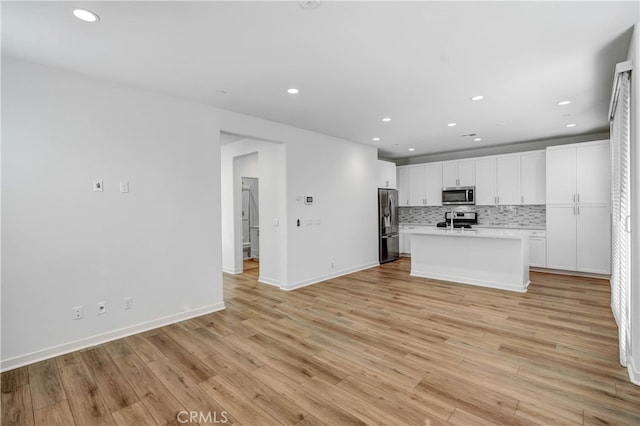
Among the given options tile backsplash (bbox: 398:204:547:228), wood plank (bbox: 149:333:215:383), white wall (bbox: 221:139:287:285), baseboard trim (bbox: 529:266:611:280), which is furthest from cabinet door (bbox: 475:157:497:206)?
wood plank (bbox: 149:333:215:383)

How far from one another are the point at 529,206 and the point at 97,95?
7764 millimetres

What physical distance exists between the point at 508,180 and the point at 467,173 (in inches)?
33.5

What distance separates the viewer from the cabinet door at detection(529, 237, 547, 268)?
608 centimetres

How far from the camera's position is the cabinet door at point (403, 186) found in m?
8.18

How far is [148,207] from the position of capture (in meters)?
3.48

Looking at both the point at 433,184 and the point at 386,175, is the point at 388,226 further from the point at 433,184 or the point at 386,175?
the point at 433,184

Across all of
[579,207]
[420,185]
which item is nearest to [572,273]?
[579,207]

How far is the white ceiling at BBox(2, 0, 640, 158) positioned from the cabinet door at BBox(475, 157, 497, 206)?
8.51ft

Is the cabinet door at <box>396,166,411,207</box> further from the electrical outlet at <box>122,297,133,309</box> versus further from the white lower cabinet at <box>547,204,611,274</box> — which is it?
the electrical outlet at <box>122,297,133,309</box>

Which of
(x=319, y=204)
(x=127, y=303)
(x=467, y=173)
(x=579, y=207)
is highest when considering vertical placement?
(x=467, y=173)

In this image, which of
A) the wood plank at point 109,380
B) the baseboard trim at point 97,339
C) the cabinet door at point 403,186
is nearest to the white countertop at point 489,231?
the cabinet door at point 403,186

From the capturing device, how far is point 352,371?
2.53 metres

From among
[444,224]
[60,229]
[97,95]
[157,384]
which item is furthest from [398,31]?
[444,224]

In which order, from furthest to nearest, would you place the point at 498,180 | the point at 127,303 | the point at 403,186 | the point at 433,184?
the point at 403,186 < the point at 433,184 < the point at 498,180 < the point at 127,303
